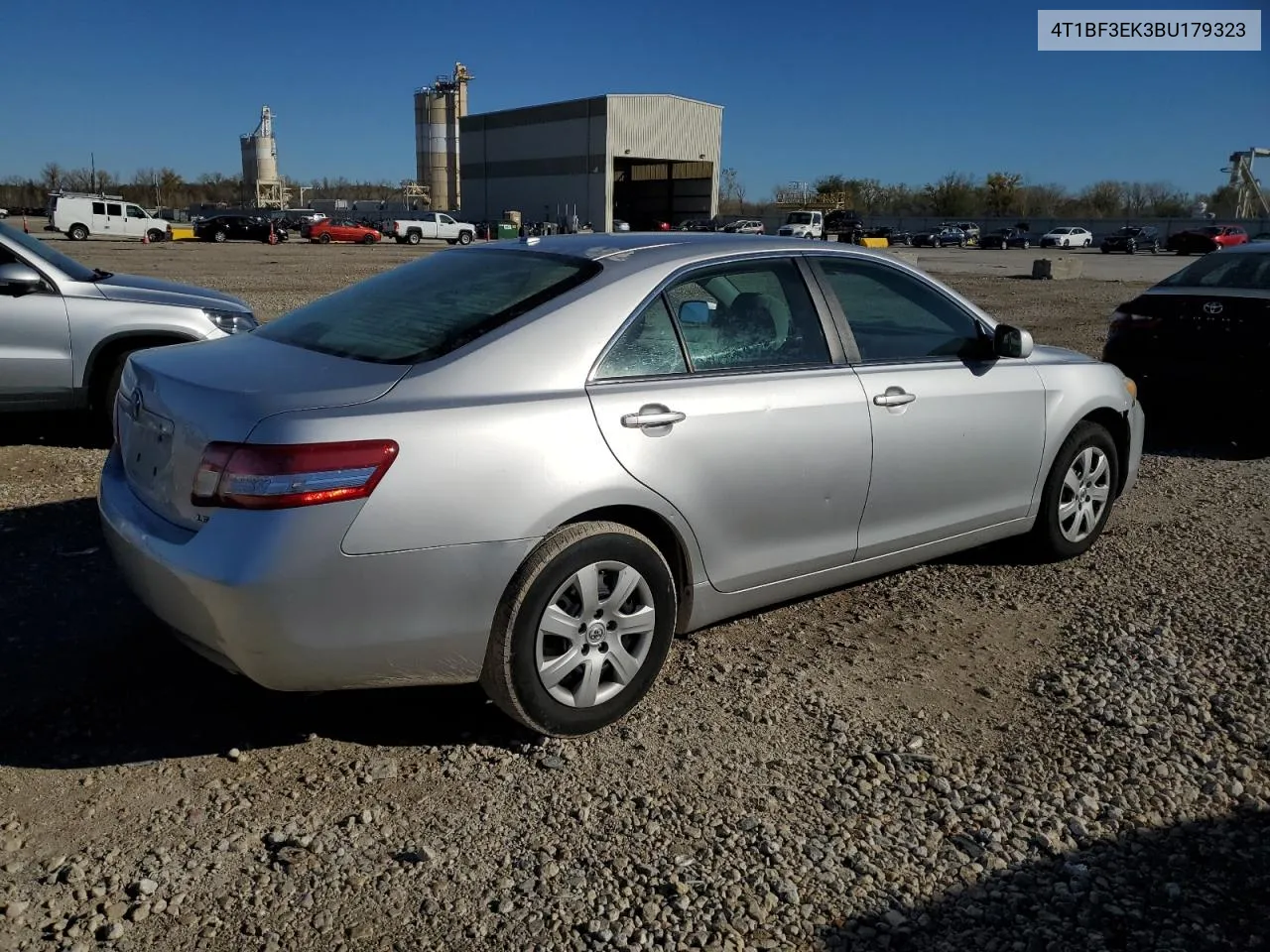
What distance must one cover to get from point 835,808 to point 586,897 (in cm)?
84

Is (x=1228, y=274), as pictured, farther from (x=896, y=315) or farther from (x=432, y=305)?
(x=432, y=305)

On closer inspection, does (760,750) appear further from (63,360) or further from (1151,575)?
(63,360)

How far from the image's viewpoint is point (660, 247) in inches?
155

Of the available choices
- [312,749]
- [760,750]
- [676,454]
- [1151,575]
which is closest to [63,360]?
[312,749]

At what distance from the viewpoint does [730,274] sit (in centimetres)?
395

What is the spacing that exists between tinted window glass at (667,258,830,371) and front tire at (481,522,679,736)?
2.67ft

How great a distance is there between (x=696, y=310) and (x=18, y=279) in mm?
5177

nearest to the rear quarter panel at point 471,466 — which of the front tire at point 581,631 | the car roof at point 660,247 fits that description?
the front tire at point 581,631

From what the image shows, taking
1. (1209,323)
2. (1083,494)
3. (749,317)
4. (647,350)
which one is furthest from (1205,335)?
(647,350)

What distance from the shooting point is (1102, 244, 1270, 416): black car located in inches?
302

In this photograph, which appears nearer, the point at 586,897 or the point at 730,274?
the point at 586,897

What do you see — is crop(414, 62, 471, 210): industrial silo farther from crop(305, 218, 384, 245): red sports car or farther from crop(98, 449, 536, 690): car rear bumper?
crop(98, 449, 536, 690): car rear bumper

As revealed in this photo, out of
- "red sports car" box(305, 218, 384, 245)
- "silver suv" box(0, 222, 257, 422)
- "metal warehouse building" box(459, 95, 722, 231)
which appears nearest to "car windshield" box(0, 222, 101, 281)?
"silver suv" box(0, 222, 257, 422)

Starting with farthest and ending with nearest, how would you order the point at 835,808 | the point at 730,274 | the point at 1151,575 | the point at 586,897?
the point at 1151,575 → the point at 730,274 → the point at 835,808 → the point at 586,897
